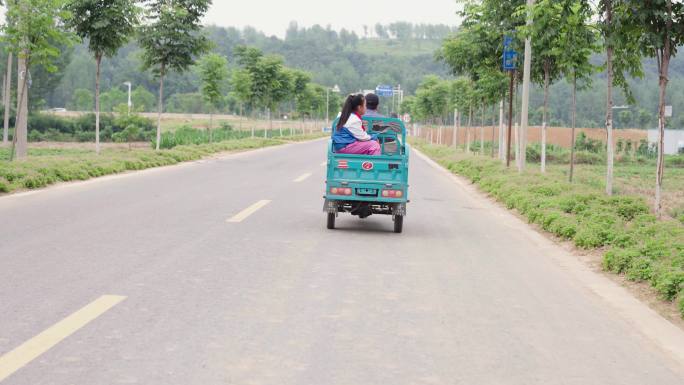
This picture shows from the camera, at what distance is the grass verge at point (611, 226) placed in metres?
8.00

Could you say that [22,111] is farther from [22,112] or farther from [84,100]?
[84,100]

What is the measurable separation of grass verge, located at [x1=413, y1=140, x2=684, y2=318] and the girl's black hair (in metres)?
3.63

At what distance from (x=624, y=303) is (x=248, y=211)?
23.3ft

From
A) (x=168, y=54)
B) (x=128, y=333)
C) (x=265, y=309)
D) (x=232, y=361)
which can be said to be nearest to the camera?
(x=232, y=361)

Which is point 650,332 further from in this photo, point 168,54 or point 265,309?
point 168,54

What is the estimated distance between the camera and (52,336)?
505 centimetres

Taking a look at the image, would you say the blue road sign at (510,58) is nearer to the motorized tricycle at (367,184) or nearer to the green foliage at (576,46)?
the green foliage at (576,46)

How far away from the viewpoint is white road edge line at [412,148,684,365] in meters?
5.90

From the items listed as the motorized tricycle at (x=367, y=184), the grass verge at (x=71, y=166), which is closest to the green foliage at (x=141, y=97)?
the grass verge at (x=71, y=166)

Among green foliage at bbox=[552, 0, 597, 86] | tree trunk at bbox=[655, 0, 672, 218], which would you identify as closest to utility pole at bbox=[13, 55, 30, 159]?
green foliage at bbox=[552, 0, 597, 86]

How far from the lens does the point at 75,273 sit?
7117 mm

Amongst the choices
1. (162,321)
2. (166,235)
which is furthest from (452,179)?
(162,321)

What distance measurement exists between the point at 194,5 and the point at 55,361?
89.6 ft

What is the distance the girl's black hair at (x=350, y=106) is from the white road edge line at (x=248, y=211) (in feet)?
7.00
